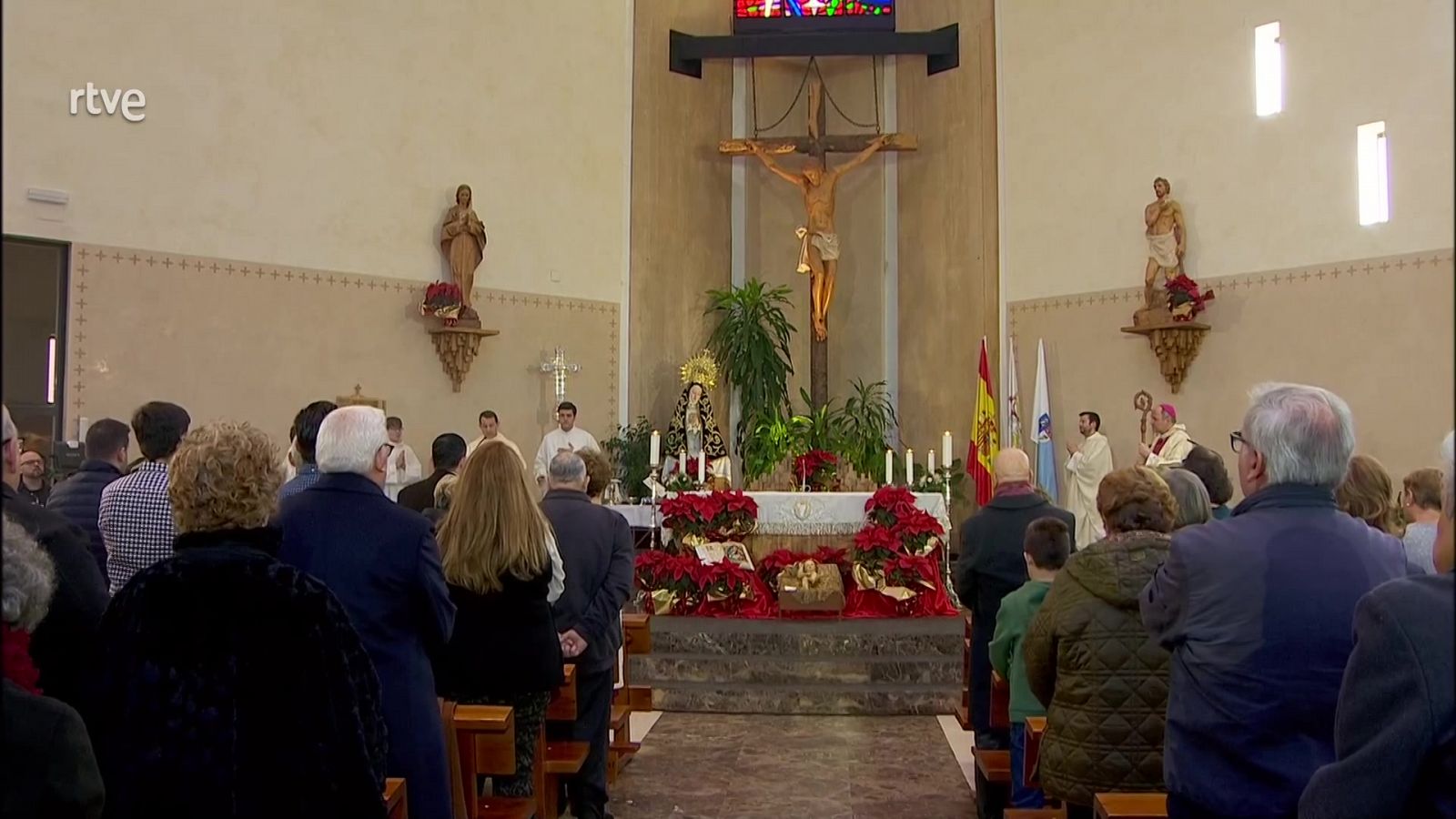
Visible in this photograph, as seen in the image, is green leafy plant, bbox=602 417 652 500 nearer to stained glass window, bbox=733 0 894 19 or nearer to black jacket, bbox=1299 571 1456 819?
stained glass window, bbox=733 0 894 19

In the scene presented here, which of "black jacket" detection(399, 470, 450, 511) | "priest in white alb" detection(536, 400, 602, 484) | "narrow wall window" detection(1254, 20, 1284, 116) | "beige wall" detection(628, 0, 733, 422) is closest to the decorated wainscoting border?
"beige wall" detection(628, 0, 733, 422)

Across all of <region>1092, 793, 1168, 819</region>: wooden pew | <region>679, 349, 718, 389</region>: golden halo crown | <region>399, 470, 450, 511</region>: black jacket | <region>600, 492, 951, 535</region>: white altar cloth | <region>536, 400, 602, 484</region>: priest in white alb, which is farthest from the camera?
<region>679, 349, 718, 389</region>: golden halo crown

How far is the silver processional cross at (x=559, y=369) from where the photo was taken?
12.3 m

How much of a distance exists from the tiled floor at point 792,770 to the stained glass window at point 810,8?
9058 millimetres

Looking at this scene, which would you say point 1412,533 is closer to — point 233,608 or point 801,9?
point 233,608

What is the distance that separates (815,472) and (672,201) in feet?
15.8

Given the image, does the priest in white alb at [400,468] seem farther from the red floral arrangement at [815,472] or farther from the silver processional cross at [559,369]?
the red floral arrangement at [815,472]

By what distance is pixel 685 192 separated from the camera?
13.9 m

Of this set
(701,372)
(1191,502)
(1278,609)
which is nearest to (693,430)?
(701,372)

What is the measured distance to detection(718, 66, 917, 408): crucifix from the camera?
13.3m

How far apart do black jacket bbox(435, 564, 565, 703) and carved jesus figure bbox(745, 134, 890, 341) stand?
9444 millimetres

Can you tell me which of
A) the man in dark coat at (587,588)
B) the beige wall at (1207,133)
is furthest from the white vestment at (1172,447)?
the man in dark coat at (587,588)

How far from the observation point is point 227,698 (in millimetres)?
2367

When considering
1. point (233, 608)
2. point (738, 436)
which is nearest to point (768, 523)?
point (738, 436)
